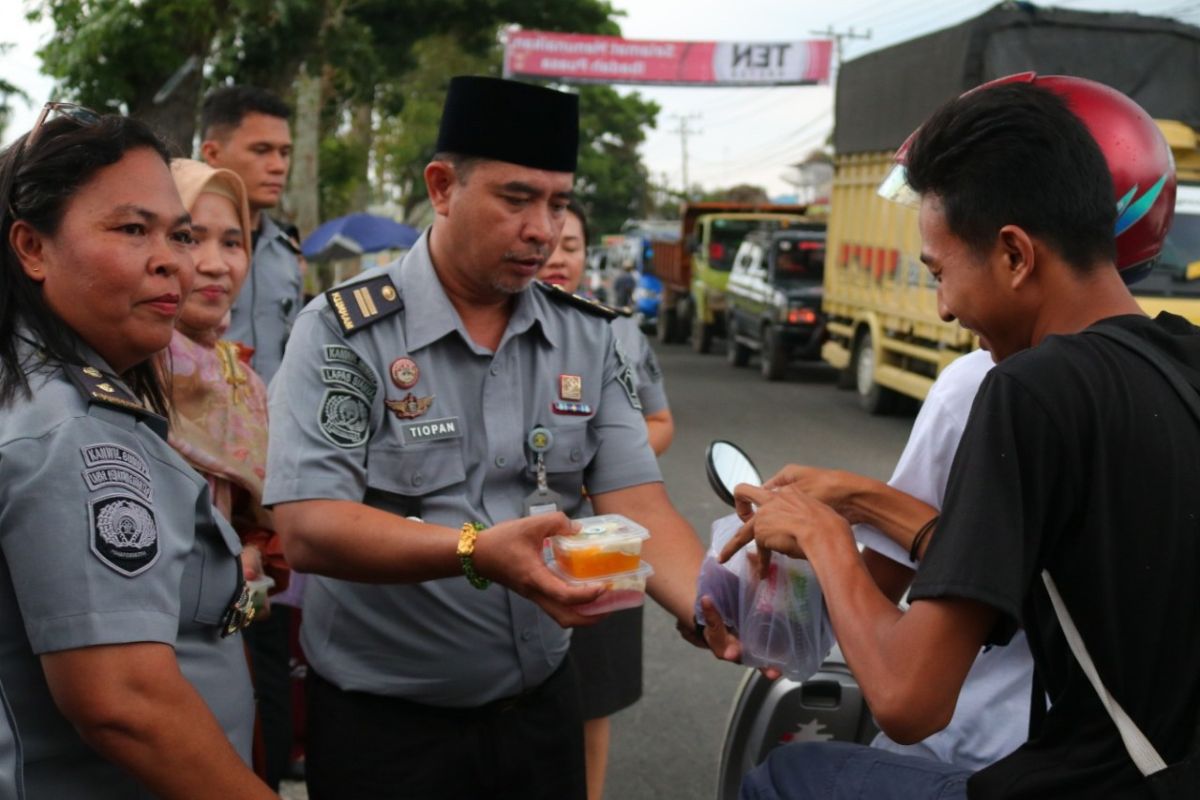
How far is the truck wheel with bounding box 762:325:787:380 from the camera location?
61.1 feet

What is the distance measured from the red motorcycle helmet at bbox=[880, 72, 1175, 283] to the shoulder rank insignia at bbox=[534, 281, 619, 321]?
0.87 metres

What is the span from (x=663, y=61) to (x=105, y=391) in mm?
27885

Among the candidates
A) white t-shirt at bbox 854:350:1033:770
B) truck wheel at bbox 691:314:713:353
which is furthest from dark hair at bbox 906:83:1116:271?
truck wheel at bbox 691:314:713:353

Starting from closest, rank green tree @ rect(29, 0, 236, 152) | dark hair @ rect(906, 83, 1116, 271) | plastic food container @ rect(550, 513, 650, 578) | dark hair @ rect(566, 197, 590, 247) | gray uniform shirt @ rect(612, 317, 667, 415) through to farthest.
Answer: dark hair @ rect(906, 83, 1116, 271) → plastic food container @ rect(550, 513, 650, 578) → gray uniform shirt @ rect(612, 317, 667, 415) → dark hair @ rect(566, 197, 590, 247) → green tree @ rect(29, 0, 236, 152)

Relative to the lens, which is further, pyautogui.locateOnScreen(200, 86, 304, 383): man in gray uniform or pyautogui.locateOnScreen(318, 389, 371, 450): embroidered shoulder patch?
pyautogui.locateOnScreen(200, 86, 304, 383): man in gray uniform

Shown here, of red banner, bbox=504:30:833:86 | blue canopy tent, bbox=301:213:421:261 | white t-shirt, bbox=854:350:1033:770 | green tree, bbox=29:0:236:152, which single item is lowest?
blue canopy tent, bbox=301:213:421:261

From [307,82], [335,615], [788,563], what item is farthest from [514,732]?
[307,82]

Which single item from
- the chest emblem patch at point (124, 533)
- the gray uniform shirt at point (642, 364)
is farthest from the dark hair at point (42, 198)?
the gray uniform shirt at point (642, 364)

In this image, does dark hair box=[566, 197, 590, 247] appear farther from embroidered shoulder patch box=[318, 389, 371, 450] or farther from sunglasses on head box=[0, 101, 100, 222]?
sunglasses on head box=[0, 101, 100, 222]

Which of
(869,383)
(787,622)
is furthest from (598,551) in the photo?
(869,383)

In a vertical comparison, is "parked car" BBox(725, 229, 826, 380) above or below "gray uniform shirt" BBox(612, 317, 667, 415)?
below

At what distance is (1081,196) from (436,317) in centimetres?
132

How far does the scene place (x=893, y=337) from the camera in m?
15.0

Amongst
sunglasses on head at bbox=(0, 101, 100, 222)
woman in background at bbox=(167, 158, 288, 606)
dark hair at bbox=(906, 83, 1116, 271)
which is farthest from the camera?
Result: woman in background at bbox=(167, 158, 288, 606)
